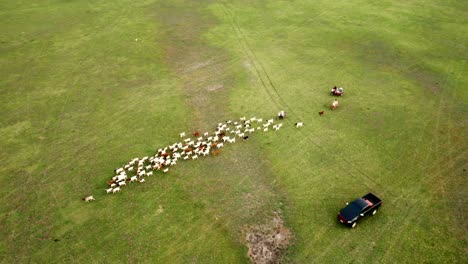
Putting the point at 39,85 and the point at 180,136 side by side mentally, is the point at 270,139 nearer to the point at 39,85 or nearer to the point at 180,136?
the point at 180,136

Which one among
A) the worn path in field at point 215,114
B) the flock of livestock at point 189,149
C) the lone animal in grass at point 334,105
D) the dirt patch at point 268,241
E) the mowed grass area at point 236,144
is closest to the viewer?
the dirt patch at point 268,241

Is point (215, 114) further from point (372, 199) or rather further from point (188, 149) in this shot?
point (372, 199)

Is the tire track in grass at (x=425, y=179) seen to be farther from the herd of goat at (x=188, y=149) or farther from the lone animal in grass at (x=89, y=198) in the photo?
the lone animal in grass at (x=89, y=198)

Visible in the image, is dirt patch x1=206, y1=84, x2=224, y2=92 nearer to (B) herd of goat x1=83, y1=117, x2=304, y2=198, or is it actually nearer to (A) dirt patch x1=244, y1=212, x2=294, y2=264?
(B) herd of goat x1=83, y1=117, x2=304, y2=198

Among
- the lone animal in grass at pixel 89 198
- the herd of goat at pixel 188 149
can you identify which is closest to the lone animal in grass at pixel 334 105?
the herd of goat at pixel 188 149

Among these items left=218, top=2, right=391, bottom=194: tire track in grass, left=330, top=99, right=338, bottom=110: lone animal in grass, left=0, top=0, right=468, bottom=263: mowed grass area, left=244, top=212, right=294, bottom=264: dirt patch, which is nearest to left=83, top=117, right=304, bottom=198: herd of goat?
left=0, top=0, right=468, bottom=263: mowed grass area

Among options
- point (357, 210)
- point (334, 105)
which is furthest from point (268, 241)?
point (334, 105)

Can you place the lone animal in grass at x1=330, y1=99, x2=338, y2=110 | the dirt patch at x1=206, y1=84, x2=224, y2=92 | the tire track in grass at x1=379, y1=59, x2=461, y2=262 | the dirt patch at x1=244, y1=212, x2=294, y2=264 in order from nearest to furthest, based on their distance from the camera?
the dirt patch at x1=244, y1=212, x2=294, y2=264, the tire track in grass at x1=379, y1=59, x2=461, y2=262, the lone animal in grass at x1=330, y1=99, x2=338, y2=110, the dirt patch at x1=206, y1=84, x2=224, y2=92

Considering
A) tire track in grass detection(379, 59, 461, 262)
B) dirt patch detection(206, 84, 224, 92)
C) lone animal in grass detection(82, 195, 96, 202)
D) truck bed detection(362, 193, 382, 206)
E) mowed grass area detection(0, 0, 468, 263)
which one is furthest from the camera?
dirt patch detection(206, 84, 224, 92)
